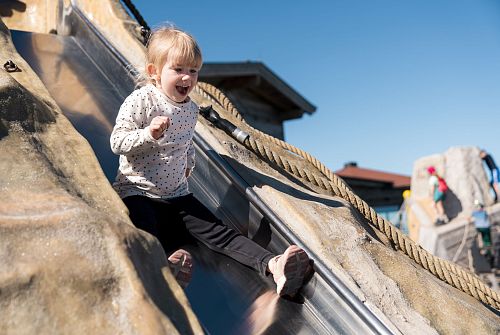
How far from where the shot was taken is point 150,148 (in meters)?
2.13

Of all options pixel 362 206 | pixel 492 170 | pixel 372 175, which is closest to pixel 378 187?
pixel 372 175

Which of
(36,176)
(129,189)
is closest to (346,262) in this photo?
(129,189)

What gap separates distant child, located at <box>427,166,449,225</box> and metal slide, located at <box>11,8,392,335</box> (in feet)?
22.9

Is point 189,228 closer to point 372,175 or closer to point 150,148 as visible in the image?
point 150,148

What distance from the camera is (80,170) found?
1.70m

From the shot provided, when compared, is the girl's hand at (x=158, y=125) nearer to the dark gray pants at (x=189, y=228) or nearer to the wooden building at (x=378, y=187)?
the dark gray pants at (x=189, y=228)

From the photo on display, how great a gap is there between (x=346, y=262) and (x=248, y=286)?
0.36 metres

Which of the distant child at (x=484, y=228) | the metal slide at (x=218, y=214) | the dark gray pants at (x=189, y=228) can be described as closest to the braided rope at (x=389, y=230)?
the metal slide at (x=218, y=214)

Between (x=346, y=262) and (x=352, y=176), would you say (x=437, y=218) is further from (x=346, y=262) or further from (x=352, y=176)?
(x=346, y=262)

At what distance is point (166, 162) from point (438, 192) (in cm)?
793

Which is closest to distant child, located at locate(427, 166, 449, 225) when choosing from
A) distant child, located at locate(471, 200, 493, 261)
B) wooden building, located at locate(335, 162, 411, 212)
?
distant child, located at locate(471, 200, 493, 261)

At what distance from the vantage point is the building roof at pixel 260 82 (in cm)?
841

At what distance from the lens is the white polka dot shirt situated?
6.70ft

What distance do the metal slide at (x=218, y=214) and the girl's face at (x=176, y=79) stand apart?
405 mm
